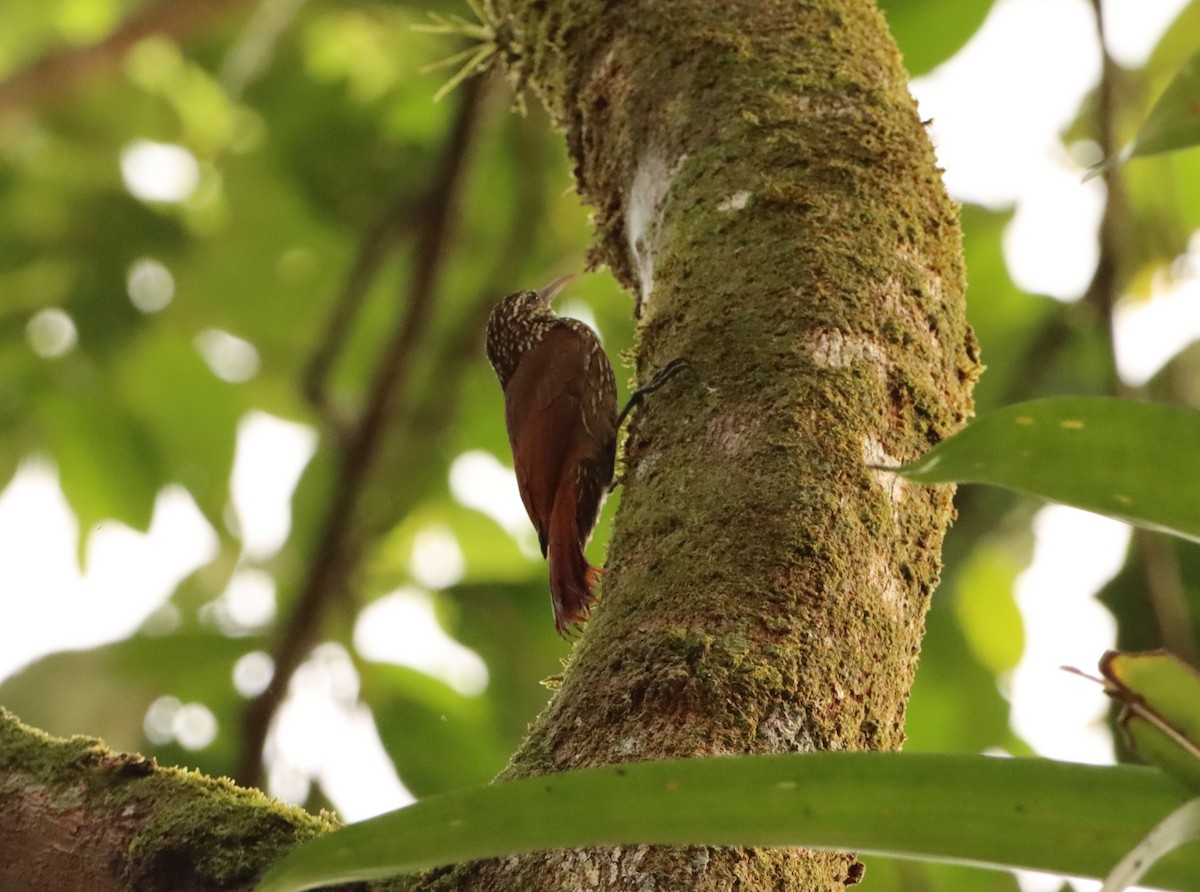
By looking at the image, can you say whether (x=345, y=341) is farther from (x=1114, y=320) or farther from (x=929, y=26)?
(x=1114, y=320)

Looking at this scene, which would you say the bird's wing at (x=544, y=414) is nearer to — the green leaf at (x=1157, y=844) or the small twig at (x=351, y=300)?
the small twig at (x=351, y=300)

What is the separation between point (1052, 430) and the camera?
937 mm

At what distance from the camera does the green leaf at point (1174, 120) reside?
3.70 ft

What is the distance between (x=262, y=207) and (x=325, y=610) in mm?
1276

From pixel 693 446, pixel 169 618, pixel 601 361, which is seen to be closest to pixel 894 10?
pixel 601 361

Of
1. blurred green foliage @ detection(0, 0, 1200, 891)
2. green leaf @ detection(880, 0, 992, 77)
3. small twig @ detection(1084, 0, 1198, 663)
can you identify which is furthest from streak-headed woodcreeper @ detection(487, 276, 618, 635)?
small twig @ detection(1084, 0, 1198, 663)

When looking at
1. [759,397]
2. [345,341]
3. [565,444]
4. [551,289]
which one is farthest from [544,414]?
[759,397]

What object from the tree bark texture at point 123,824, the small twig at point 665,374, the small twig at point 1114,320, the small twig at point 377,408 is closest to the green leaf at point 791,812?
the tree bark texture at point 123,824

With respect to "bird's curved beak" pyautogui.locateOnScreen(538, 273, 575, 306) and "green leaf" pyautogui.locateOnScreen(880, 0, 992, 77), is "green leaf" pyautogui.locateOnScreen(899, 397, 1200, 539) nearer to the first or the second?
"green leaf" pyautogui.locateOnScreen(880, 0, 992, 77)

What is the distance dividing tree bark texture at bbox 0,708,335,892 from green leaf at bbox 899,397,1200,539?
0.67 m

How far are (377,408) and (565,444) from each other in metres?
0.95

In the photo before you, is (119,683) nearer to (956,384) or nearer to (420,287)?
(420,287)

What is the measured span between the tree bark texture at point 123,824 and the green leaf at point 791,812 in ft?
1.00

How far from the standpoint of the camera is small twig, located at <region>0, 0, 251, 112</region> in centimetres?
310
